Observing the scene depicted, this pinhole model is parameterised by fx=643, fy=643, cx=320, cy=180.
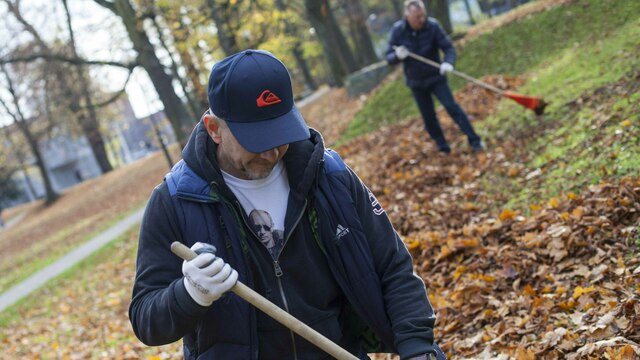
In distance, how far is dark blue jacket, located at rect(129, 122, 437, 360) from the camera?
248 centimetres

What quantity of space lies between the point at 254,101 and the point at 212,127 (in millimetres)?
244

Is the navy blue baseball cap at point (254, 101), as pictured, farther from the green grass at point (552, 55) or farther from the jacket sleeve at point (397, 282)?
the green grass at point (552, 55)

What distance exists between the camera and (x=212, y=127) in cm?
254

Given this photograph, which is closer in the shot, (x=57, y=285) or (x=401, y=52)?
(x=401, y=52)

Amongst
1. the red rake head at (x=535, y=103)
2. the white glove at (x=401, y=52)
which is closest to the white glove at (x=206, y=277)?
the white glove at (x=401, y=52)

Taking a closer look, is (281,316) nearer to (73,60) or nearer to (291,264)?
(291,264)

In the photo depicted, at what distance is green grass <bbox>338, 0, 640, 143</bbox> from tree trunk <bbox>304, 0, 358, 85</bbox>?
176 inches

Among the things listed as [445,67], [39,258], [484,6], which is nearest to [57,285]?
[39,258]

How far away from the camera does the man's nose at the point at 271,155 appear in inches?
97.1

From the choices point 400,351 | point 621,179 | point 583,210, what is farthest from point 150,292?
point 621,179

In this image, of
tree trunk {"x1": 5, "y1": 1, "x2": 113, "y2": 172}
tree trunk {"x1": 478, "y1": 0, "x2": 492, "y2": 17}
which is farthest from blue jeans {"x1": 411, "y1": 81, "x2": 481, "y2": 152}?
tree trunk {"x1": 478, "y1": 0, "x2": 492, "y2": 17}

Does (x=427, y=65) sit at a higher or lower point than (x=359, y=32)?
lower

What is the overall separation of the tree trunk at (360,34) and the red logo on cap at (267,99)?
2244cm

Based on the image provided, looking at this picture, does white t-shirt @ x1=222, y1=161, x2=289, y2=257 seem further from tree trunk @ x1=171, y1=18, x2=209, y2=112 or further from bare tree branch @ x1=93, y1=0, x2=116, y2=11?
bare tree branch @ x1=93, y1=0, x2=116, y2=11
